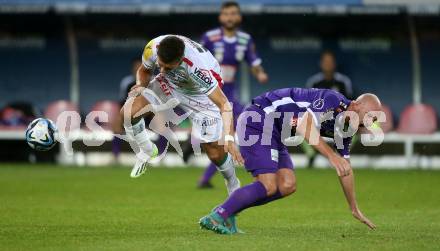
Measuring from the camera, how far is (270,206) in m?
14.1

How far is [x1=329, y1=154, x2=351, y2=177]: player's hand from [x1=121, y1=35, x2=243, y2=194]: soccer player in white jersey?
35.9 inches

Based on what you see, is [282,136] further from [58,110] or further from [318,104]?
[58,110]

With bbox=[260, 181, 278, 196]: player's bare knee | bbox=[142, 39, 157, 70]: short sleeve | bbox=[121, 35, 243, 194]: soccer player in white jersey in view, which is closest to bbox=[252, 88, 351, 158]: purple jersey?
bbox=[121, 35, 243, 194]: soccer player in white jersey

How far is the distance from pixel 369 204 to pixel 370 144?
26.9ft

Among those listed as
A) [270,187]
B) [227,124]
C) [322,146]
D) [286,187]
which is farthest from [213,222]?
[322,146]

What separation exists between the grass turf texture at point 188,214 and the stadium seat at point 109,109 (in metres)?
2.74

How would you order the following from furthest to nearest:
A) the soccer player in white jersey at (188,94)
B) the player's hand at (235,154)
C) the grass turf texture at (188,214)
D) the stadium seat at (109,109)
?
the stadium seat at (109,109)
the soccer player in white jersey at (188,94)
the grass turf texture at (188,214)
the player's hand at (235,154)

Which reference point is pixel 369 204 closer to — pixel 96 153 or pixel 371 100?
pixel 371 100

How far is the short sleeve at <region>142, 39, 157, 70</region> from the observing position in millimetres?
11547

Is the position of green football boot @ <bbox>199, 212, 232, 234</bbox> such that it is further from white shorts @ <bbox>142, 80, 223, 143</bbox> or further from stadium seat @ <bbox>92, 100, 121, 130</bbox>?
stadium seat @ <bbox>92, 100, 121, 130</bbox>

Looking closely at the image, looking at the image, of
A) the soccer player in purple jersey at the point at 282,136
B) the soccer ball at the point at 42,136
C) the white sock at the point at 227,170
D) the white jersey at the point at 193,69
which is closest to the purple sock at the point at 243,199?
the soccer player in purple jersey at the point at 282,136

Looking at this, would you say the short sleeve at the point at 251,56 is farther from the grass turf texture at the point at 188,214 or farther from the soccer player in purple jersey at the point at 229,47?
the grass turf texture at the point at 188,214

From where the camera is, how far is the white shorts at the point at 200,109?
40.1 feet

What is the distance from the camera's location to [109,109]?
23.3 m
